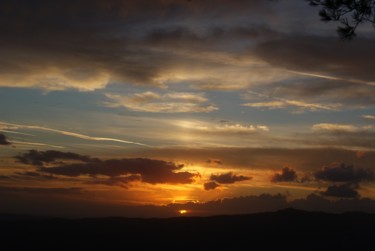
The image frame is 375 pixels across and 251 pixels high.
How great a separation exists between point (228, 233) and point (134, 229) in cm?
1265

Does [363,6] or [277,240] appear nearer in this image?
[363,6]

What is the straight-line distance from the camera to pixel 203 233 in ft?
228

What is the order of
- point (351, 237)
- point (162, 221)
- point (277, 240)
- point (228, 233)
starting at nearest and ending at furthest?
point (351, 237), point (277, 240), point (228, 233), point (162, 221)

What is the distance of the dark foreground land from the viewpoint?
6200cm

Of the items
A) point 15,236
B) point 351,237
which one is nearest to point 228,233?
point 351,237

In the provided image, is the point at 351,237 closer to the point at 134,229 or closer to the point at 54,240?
the point at 134,229

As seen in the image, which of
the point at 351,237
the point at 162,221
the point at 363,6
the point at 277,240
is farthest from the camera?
the point at 162,221

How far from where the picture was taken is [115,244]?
215ft

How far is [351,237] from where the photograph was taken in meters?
60.4

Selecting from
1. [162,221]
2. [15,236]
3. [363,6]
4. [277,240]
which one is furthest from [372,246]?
[363,6]

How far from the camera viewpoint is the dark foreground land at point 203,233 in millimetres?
62000

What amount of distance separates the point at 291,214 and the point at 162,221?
1781cm

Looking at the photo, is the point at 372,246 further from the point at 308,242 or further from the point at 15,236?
the point at 15,236

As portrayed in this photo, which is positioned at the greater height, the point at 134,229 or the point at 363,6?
the point at 363,6
